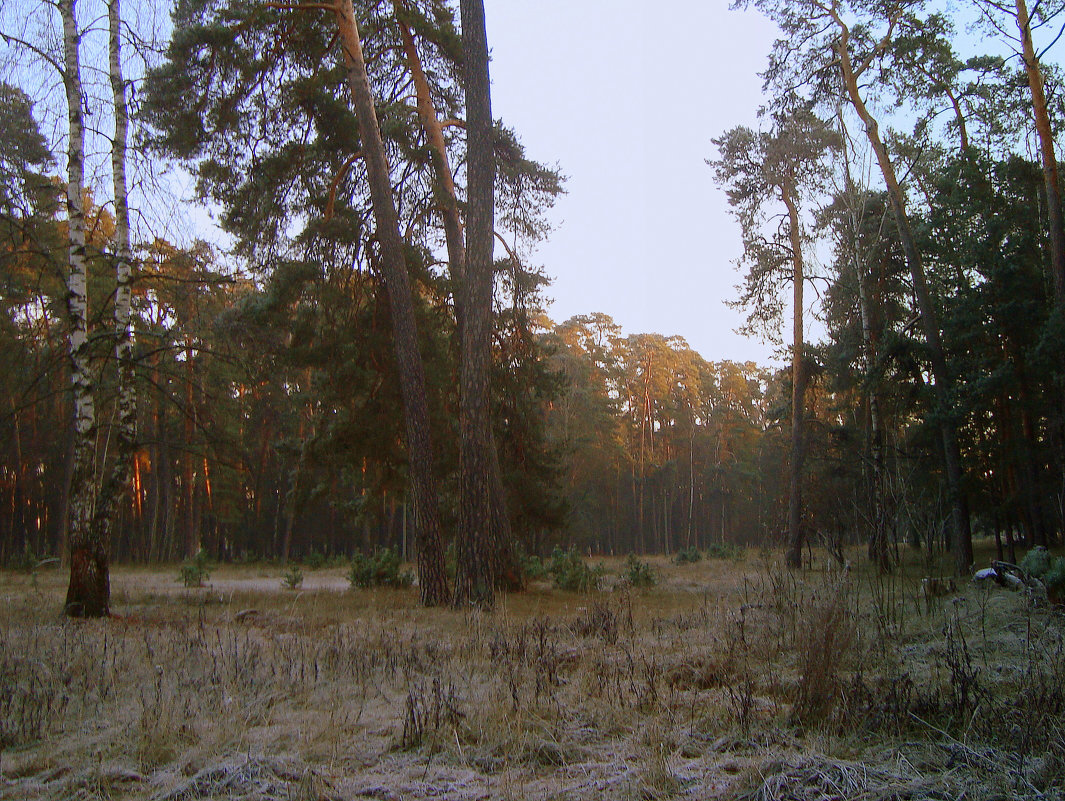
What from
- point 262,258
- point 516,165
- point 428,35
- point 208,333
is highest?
point 428,35

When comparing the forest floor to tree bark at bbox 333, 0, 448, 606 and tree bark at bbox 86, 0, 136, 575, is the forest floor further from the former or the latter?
tree bark at bbox 333, 0, 448, 606

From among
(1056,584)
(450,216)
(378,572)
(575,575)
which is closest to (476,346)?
(450,216)

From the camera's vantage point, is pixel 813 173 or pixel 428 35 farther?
pixel 813 173

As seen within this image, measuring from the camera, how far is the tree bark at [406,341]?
10555mm

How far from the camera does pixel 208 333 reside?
1148cm

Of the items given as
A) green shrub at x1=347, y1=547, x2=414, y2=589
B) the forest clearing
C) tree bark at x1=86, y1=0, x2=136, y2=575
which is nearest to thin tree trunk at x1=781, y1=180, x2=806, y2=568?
the forest clearing

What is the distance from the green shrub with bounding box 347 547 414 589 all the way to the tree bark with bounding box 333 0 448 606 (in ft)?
12.2

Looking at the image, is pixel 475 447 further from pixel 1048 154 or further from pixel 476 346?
pixel 1048 154

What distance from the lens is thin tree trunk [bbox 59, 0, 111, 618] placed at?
859 cm

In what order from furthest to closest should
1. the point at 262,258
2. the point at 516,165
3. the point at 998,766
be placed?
the point at 516,165, the point at 262,258, the point at 998,766

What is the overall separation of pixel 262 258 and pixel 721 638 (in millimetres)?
9922

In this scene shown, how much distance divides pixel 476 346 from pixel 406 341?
1.35 m

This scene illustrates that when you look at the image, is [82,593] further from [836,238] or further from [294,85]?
[836,238]

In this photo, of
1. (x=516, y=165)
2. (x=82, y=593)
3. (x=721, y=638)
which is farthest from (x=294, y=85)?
(x=721, y=638)
